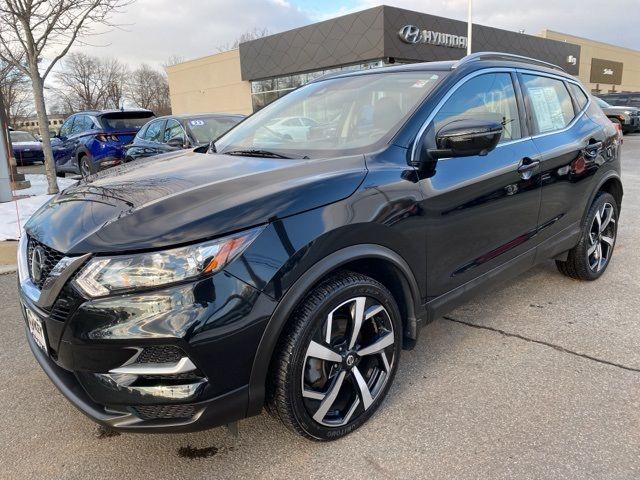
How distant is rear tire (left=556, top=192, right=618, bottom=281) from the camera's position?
4082 millimetres

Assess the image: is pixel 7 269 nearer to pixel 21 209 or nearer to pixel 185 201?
pixel 21 209

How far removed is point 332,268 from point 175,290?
66 centimetres

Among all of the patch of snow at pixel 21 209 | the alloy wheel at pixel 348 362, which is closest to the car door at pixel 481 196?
the alloy wheel at pixel 348 362

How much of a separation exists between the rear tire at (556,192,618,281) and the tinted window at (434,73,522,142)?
4.27 ft

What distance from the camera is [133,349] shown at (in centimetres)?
182

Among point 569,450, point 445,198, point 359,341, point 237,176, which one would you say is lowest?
point 569,450

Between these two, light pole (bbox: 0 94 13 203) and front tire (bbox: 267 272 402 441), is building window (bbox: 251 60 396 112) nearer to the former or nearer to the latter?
light pole (bbox: 0 94 13 203)

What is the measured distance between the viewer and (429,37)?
974 inches

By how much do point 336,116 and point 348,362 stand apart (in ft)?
5.11

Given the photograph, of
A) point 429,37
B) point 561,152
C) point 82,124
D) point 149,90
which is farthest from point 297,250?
point 149,90

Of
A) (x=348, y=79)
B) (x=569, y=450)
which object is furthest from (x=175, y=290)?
(x=348, y=79)

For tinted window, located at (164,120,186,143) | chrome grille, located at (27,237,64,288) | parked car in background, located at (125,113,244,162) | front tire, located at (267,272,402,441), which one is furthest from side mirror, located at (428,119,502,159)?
tinted window, located at (164,120,186,143)

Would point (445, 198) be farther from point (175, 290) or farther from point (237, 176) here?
point (175, 290)

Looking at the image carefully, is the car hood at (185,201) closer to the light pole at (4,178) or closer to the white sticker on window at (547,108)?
the white sticker on window at (547,108)
